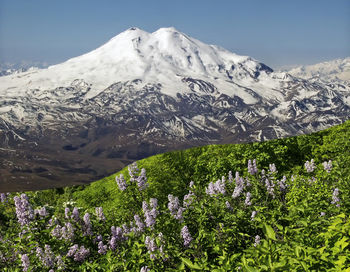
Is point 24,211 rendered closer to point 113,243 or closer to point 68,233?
point 68,233

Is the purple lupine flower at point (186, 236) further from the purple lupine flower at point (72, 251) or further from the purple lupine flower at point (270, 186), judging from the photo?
the purple lupine flower at point (270, 186)

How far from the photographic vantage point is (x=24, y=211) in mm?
6141

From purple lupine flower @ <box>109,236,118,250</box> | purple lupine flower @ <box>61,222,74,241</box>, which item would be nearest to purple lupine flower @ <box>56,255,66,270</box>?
purple lupine flower @ <box>61,222,74,241</box>

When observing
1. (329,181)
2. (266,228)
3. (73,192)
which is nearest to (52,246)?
(266,228)

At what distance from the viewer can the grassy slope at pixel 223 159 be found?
Answer: 14.8 m

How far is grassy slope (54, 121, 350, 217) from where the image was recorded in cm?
1477

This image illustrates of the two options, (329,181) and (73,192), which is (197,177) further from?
(73,192)

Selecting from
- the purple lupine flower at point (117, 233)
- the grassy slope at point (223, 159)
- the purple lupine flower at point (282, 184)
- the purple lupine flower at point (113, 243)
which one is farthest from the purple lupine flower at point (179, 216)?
the grassy slope at point (223, 159)

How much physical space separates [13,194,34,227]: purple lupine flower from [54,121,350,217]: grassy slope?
299 inches

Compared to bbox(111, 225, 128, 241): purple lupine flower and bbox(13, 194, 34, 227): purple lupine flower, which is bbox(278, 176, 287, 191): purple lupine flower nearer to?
bbox(111, 225, 128, 241): purple lupine flower

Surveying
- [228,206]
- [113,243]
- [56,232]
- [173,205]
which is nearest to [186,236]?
[173,205]

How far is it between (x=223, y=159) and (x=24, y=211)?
10.2 metres

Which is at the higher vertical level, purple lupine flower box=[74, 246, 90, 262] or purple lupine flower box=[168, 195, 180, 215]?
purple lupine flower box=[168, 195, 180, 215]

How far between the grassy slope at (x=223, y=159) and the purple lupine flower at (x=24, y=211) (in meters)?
7.59
